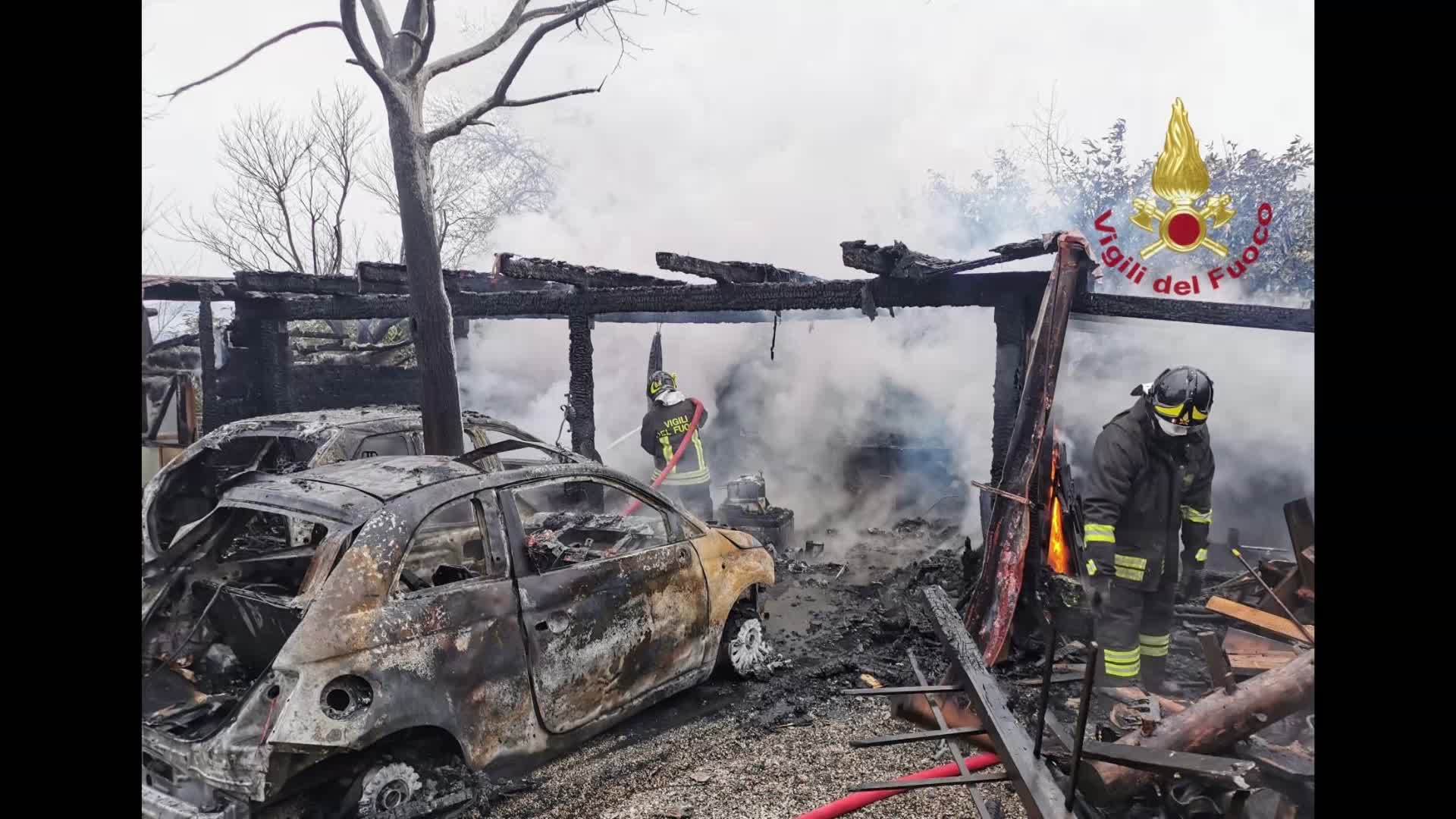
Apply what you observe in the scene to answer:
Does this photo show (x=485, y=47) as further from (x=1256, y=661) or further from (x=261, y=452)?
(x=1256, y=661)

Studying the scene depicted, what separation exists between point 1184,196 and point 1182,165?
26cm

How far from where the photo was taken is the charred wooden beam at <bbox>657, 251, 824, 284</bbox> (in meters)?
6.30

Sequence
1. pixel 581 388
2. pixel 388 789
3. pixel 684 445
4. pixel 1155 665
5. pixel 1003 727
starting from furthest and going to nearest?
pixel 581 388
pixel 684 445
pixel 1155 665
pixel 388 789
pixel 1003 727

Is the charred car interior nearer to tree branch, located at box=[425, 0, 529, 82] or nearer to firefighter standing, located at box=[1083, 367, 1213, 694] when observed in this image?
firefighter standing, located at box=[1083, 367, 1213, 694]

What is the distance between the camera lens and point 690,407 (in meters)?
7.72

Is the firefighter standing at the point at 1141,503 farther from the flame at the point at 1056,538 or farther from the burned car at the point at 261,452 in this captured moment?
the burned car at the point at 261,452

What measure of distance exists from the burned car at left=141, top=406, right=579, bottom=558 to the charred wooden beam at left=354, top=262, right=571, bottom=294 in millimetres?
1775

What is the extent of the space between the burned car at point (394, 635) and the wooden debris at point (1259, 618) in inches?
144

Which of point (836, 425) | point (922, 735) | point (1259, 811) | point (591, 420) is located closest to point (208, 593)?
point (922, 735)

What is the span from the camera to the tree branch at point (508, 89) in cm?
535

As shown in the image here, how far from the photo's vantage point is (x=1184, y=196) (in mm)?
5781

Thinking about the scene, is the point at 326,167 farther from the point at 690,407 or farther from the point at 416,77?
the point at 690,407

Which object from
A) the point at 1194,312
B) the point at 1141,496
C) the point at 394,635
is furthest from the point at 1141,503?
the point at 394,635

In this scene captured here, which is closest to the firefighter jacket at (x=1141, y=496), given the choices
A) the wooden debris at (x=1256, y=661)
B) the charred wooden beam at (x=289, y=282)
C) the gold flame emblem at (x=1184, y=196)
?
the wooden debris at (x=1256, y=661)
